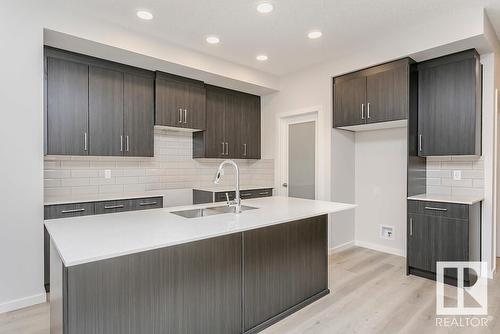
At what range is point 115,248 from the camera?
4.59ft

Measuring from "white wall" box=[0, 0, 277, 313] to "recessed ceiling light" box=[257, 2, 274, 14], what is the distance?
5.64 feet

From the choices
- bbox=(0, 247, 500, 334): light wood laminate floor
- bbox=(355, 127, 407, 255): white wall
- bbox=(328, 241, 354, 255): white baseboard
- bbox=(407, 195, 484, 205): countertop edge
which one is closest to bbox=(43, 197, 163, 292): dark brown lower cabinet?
bbox=(0, 247, 500, 334): light wood laminate floor

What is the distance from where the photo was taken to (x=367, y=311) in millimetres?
2498

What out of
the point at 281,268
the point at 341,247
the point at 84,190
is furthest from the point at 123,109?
the point at 341,247

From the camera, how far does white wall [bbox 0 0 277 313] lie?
2525 millimetres

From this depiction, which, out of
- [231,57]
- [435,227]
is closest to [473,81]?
[435,227]

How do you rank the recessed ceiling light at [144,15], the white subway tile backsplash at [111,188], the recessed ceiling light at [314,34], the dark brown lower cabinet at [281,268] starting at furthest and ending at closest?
1. the white subway tile backsplash at [111,188]
2. the recessed ceiling light at [314,34]
3. the recessed ceiling light at [144,15]
4. the dark brown lower cabinet at [281,268]

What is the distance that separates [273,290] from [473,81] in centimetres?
289

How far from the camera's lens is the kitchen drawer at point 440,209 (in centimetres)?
291

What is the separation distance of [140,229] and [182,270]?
0.36m

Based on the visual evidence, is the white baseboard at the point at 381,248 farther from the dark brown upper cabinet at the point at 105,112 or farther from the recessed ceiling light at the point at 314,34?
the dark brown upper cabinet at the point at 105,112

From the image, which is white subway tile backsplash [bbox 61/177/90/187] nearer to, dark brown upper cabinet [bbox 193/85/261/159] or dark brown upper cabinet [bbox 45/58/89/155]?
dark brown upper cabinet [bbox 45/58/89/155]

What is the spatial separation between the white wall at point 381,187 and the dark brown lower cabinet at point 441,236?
72 cm

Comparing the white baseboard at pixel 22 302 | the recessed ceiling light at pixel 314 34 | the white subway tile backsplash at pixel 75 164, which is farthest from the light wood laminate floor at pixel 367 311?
the recessed ceiling light at pixel 314 34
